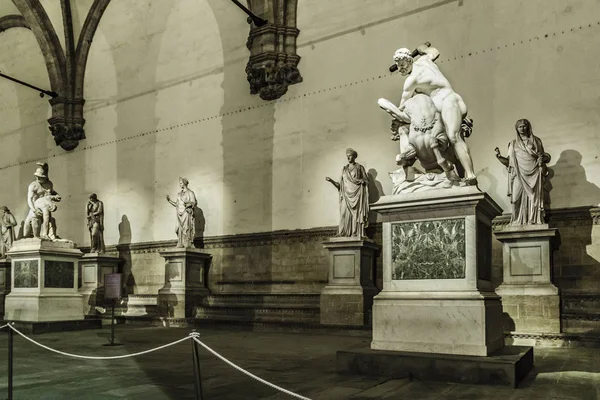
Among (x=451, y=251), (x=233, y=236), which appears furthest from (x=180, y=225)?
(x=451, y=251)

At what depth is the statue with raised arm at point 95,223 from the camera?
54.2 ft

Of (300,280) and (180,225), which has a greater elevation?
(180,225)

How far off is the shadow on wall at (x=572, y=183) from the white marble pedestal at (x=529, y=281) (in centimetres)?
86

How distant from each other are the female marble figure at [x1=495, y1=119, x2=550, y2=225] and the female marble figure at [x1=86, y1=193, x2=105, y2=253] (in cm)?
1103

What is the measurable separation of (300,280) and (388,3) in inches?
234

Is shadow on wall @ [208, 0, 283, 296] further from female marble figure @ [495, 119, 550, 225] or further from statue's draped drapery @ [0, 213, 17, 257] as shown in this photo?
statue's draped drapery @ [0, 213, 17, 257]

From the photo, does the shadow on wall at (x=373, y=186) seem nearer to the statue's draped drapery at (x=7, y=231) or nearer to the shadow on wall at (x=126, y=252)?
the shadow on wall at (x=126, y=252)

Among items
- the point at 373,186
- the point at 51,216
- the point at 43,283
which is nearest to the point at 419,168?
the point at 373,186

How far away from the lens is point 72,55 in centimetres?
1870

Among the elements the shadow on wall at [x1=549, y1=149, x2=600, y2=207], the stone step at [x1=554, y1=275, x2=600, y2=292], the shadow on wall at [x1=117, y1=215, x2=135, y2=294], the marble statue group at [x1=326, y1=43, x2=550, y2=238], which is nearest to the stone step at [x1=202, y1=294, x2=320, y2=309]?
the shadow on wall at [x1=117, y1=215, x2=135, y2=294]

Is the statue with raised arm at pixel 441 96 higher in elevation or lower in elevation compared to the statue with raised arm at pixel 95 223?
higher

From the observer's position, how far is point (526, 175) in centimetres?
955

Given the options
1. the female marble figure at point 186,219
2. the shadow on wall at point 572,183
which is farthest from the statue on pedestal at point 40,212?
the shadow on wall at point 572,183

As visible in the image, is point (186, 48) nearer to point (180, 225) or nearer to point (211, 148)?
point (211, 148)
